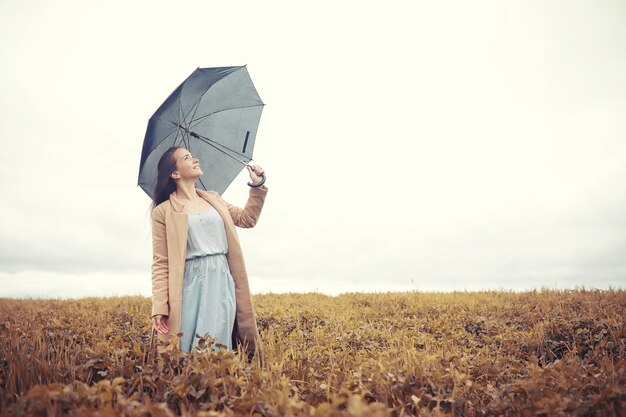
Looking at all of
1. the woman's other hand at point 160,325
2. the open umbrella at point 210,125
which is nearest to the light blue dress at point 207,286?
the woman's other hand at point 160,325

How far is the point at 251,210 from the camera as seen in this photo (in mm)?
5445

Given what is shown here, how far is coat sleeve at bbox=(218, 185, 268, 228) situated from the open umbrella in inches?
8.3

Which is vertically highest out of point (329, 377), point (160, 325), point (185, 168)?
point (185, 168)

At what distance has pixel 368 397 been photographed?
12.2 ft

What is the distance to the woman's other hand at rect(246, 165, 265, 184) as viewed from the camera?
539 centimetres

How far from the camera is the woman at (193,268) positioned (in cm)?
462

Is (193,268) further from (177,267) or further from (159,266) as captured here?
(159,266)

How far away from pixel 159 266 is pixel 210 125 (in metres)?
2.30

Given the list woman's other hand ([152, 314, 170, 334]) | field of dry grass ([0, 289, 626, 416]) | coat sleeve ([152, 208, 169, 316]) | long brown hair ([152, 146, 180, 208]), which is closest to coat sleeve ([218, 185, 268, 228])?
long brown hair ([152, 146, 180, 208])

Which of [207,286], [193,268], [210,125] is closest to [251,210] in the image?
[193,268]

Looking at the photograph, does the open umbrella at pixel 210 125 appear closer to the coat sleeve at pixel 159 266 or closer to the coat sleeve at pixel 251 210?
the coat sleeve at pixel 251 210

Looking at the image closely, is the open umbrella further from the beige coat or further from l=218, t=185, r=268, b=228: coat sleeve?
the beige coat

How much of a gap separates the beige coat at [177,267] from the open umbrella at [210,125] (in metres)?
0.87

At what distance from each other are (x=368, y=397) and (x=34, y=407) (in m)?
2.36
